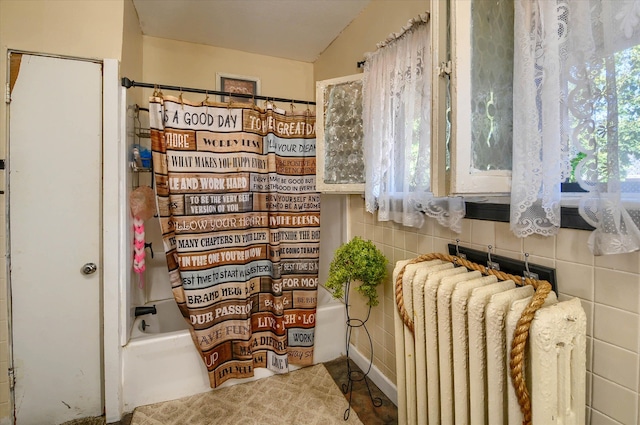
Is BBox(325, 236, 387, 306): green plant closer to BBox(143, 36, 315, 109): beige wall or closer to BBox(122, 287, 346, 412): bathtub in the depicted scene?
BBox(122, 287, 346, 412): bathtub

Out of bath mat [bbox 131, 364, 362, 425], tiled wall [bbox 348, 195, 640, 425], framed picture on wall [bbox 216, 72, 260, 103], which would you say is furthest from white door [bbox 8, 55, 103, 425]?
tiled wall [bbox 348, 195, 640, 425]

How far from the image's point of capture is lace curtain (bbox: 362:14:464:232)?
1.22 meters

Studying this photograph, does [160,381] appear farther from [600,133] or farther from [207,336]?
[600,133]

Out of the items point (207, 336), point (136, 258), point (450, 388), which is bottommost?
point (207, 336)

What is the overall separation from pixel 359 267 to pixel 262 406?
99 centimetres

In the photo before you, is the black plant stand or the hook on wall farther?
the black plant stand

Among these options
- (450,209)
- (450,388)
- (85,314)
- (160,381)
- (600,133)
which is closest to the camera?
(600,133)

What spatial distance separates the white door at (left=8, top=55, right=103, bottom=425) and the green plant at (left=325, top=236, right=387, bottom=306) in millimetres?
1312

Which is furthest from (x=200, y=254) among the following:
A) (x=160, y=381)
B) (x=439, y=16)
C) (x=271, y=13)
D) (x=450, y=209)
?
(x=271, y=13)

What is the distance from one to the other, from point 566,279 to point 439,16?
0.94 metres

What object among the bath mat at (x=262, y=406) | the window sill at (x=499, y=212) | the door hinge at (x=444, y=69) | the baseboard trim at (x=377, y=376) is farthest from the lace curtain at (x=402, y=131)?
the bath mat at (x=262, y=406)

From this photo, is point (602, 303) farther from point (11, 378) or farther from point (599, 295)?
point (11, 378)

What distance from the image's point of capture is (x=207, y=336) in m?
1.68

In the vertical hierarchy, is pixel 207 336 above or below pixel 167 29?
below
